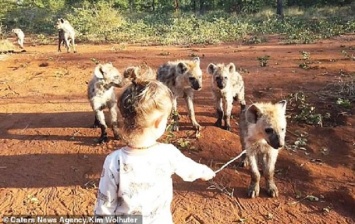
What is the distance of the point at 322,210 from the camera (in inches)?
182

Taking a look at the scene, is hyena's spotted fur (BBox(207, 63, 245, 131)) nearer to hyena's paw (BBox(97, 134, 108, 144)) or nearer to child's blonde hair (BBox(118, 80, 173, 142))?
hyena's paw (BBox(97, 134, 108, 144))

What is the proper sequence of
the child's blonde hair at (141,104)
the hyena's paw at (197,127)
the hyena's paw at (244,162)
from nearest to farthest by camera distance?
1. the child's blonde hair at (141,104)
2. the hyena's paw at (244,162)
3. the hyena's paw at (197,127)

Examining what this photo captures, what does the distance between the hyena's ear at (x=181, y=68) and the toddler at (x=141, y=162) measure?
464 centimetres

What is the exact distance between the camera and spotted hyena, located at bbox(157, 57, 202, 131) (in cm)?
681

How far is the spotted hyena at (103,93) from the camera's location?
21.3ft

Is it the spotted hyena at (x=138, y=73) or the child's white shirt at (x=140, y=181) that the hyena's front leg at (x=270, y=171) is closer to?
the child's white shirt at (x=140, y=181)

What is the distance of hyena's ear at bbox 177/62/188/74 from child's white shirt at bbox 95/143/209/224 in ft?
15.2

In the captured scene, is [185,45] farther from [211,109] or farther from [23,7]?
[23,7]

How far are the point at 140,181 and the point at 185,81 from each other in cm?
470

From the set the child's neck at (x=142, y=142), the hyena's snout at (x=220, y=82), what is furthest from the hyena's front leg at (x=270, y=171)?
the child's neck at (x=142, y=142)

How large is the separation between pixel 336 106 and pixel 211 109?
2351 mm

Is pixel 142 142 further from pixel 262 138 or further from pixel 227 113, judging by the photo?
pixel 227 113

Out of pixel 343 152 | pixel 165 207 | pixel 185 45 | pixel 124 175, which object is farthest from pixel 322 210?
pixel 185 45

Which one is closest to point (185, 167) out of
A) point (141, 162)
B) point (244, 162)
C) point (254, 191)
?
point (141, 162)
